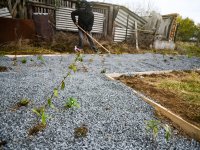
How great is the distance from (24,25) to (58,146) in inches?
251

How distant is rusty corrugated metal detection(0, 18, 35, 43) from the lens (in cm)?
671

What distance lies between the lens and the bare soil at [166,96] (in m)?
2.64

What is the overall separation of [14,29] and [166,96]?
19.1 feet

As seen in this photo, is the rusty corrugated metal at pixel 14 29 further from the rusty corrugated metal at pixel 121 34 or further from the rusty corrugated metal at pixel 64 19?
the rusty corrugated metal at pixel 121 34

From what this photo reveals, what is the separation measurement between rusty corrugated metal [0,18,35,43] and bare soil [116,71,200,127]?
4.58m

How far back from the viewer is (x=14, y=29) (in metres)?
6.82

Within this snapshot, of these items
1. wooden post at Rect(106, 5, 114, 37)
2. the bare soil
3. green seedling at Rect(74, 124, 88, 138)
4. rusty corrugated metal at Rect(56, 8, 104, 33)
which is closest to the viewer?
green seedling at Rect(74, 124, 88, 138)

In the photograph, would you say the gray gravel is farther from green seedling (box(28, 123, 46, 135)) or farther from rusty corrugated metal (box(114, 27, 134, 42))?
rusty corrugated metal (box(114, 27, 134, 42))

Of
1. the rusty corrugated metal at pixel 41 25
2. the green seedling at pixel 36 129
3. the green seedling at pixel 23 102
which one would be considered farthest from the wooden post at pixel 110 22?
the green seedling at pixel 36 129

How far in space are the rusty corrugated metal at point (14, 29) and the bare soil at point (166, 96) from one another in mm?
4577

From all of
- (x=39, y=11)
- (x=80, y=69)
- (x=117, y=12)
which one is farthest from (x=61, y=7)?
(x=80, y=69)

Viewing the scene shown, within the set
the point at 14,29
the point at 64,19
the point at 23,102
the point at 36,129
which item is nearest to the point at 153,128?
the point at 36,129

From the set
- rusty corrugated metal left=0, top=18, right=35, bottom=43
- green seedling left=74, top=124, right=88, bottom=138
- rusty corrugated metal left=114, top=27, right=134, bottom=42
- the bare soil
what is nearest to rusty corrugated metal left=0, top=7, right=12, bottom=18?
rusty corrugated metal left=0, top=18, right=35, bottom=43

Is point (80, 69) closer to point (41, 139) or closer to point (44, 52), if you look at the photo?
point (44, 52)
